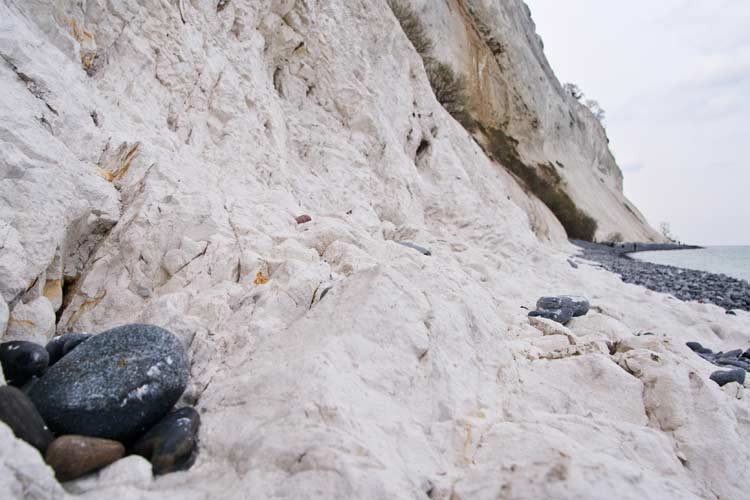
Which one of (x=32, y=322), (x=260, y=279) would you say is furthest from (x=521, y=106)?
(x=32, y=322)

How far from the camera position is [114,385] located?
145 centimetres

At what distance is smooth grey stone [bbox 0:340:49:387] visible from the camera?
1.55 meters

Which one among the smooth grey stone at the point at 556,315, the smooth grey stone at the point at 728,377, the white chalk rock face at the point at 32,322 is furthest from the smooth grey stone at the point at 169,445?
the smooth grey stone at the point at 728,377

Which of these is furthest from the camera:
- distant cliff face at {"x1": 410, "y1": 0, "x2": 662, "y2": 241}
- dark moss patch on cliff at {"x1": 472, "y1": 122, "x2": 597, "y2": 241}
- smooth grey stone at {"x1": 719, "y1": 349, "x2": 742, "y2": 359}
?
dark moss patch on cliff at {"x1": 472, "y1": 122, "x2": 597, "y2": 241}

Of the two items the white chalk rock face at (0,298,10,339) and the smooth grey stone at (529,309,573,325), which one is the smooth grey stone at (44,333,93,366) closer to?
the white chalk rock face at (0,298,10,339)

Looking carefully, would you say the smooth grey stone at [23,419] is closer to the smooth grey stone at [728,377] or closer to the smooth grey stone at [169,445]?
the smooth grey stone at [169,445]

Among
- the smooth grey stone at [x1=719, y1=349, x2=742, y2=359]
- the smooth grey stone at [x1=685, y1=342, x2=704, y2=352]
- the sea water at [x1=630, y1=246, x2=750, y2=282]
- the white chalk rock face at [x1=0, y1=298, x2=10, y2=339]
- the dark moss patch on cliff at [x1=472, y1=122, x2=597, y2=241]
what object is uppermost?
the dark moss patch on cliff at [x1=472, y1=122, x2=597, y2=241]

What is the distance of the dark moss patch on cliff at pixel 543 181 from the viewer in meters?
15.0

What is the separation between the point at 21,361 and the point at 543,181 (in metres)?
16.8

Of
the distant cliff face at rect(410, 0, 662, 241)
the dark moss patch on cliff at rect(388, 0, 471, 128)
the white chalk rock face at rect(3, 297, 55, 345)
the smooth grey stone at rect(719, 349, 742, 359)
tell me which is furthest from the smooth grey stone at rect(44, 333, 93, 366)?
the distant cliff face at rect(410, 0, 662, 241)

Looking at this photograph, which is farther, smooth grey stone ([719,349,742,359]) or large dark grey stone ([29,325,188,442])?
smooth grey stone ([719,349,742,359])

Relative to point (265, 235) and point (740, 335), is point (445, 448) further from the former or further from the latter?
point (740, 335)

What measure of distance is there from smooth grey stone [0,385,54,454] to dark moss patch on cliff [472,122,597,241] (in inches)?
570

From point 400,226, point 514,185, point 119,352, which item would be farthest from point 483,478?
point 514,185
